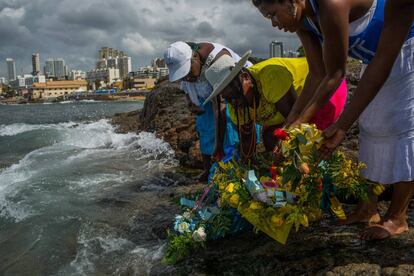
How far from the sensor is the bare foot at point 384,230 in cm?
258

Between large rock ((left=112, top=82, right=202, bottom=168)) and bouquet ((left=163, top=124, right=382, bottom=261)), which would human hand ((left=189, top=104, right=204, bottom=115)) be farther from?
large rock ((left=112, top=82, right=202, bottom=168))

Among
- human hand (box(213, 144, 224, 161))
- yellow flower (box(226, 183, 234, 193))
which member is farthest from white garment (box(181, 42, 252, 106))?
yellow flower (box(226, 183, 234, 193))

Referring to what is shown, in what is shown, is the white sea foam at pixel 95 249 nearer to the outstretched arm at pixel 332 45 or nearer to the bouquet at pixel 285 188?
the bouquet at pixel 285 188

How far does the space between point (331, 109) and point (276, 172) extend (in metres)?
0.89

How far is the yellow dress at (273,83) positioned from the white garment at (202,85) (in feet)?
2.39

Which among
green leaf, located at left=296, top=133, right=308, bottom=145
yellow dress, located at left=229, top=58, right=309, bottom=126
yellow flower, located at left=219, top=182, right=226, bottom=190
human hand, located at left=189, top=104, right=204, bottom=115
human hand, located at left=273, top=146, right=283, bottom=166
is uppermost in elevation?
yellow dress, located at left=229, top=58, right=309, bottom=126

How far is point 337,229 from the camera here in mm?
2889

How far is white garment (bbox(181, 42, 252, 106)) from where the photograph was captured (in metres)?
4.33

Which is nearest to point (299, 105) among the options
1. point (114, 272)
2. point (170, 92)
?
point (114, 272)

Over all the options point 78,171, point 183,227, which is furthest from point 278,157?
point 78,171

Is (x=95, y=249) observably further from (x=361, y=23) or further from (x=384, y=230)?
(x=361, y=23)

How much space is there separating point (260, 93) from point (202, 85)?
1.14 meters

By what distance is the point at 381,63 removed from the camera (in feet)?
7.35

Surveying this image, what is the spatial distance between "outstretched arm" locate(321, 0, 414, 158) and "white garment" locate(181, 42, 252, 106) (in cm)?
206
